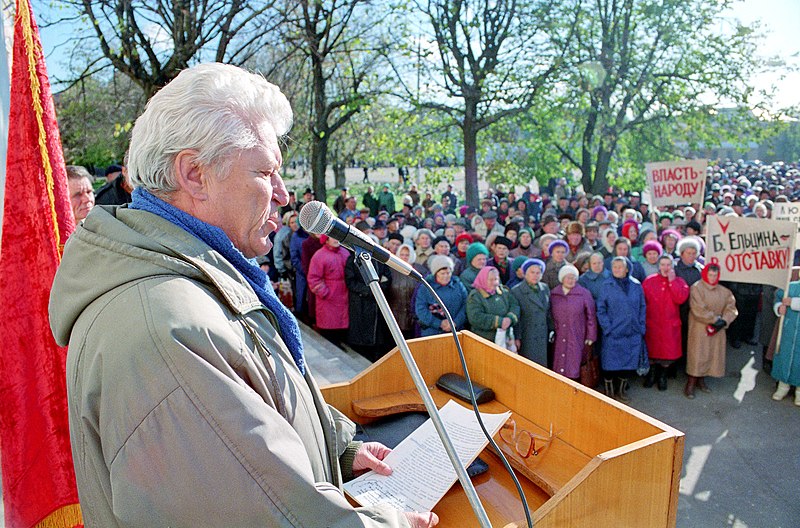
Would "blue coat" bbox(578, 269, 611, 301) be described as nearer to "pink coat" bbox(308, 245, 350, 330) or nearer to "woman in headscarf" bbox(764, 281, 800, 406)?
"woman in headscarf" bbox(764, 281, 800, 406)

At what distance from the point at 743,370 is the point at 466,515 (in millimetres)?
6718

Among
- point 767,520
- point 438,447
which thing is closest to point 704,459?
point 767,520

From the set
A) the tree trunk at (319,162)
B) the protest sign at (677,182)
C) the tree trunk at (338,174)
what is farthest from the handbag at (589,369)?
the tree trunk at (338,174)

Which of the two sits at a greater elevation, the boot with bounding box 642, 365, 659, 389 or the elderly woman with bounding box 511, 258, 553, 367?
the elderly woman with bounding box 511, 258, 553, 367

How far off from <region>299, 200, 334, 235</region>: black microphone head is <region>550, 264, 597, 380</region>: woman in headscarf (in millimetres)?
5052

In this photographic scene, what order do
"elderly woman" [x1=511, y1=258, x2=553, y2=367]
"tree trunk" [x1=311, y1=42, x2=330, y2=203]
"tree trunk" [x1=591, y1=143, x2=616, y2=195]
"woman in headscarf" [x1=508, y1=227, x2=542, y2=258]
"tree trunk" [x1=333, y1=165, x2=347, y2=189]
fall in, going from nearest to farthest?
"elderly woman" [x1=511, y1=258, x2=553, y2=367], "woman in headscarf" [x1=508, y1=227, x2=542, y2=258], "tree trunk" [x1=311, y1=42, x2=330, y2=203], "tree trunk" [x1=591, y1=143, x2=616, y2=195], "tree trunk" [x1=333, y1=165, x2=347, y2=189]

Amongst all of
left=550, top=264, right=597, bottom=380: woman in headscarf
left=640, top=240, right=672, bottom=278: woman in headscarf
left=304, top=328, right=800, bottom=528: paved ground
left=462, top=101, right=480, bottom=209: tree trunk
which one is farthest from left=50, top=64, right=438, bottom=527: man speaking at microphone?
left=462, top=101, right=480, bottom=209: tree trunk

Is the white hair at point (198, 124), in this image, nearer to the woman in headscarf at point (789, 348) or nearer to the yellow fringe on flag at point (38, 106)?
the yellow fringe on flag at point (38, 106)

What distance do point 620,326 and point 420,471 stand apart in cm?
496

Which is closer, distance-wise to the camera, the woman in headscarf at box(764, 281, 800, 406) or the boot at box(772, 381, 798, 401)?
the woman in headscarf at box(764, 281, 800, 406)

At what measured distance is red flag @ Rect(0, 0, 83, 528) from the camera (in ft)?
7.86

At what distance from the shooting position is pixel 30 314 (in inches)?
95.7

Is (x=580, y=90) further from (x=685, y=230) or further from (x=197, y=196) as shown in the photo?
(x=197, y=196)

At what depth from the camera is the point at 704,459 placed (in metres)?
5.09
